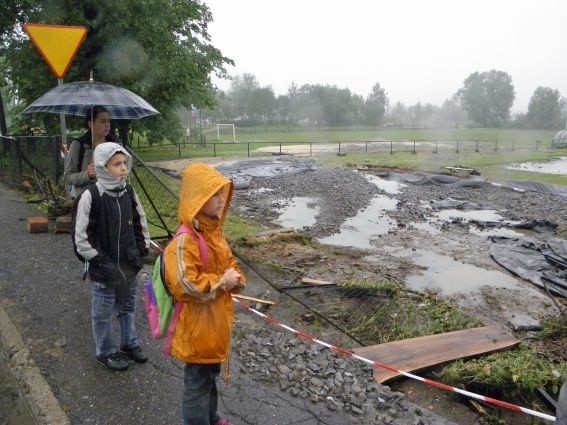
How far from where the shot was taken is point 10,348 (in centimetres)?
381

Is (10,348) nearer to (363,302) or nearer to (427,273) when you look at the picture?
(363,302)

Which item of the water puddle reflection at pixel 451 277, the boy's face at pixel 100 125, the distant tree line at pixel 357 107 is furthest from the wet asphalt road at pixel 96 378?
the distant tree line at pixel 357 107

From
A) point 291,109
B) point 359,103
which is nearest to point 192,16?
point 291,109

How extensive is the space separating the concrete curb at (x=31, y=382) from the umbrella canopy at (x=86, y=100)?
2389mm

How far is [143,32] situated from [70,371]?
11.8 metres

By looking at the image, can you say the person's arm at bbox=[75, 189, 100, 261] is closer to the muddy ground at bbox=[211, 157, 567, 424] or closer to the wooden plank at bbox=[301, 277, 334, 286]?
the muddy ground at bbox=[211, 157, 567, 424]

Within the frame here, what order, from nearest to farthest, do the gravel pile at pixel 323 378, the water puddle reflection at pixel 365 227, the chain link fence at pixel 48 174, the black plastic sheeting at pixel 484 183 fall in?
the gravel pile at pixel 323 378 < the chain link fence at pixel 48 174 < the water puddle reflection at pixel 365 227 < the black plastic sheeting at pixel 484 183

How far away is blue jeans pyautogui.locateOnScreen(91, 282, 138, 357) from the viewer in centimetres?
343

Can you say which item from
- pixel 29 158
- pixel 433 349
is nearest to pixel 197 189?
pixel 433 349

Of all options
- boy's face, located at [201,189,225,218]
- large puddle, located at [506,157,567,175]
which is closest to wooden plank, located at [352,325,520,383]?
boy's face, located at [201,189,225,218]

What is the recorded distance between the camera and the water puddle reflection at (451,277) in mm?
7324

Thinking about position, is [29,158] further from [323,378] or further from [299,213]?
[323,378]

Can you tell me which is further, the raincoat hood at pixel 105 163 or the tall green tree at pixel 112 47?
the tall green tree at pixel 112 47

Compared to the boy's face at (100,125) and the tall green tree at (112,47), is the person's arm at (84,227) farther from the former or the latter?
the tall green tree at (112,47)
